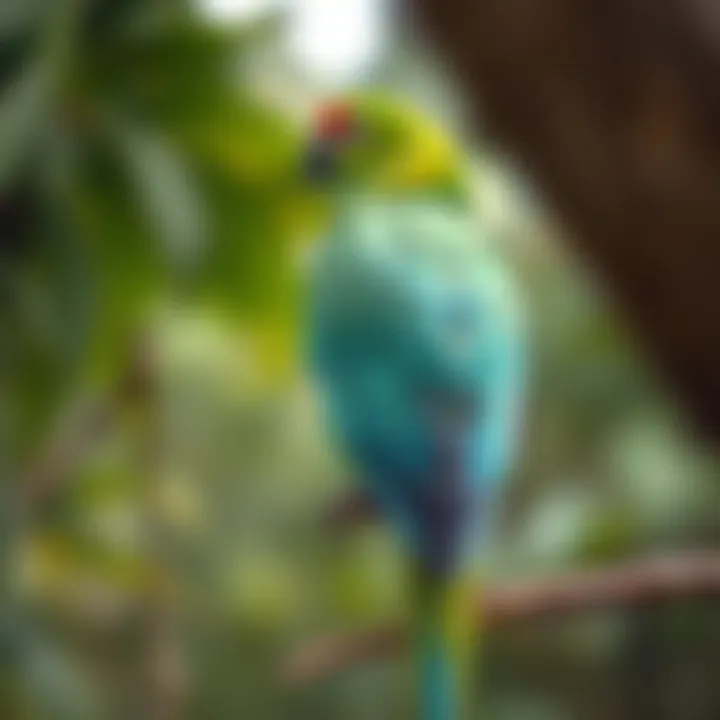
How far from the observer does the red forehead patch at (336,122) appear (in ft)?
1.79

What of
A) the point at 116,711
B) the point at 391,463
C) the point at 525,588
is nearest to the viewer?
the point at 391,463

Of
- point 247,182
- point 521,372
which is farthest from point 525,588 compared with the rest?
point 247,182

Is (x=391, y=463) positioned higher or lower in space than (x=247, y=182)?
lower

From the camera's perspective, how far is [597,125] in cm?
66

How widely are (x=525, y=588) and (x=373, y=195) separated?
0.17m

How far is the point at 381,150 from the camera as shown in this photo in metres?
0.55

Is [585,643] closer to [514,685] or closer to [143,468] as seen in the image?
[514,685]

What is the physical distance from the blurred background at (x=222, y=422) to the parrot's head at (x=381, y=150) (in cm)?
5

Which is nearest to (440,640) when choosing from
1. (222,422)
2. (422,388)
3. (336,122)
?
(422,388)

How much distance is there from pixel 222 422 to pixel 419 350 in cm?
38

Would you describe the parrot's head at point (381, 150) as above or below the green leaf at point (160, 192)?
below

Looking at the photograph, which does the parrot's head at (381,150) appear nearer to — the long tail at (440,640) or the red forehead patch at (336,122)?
the red forehead patch at (336,122)

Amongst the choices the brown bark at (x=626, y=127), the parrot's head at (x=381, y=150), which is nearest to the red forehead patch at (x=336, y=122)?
the parrot's head at (x=381, y=150)

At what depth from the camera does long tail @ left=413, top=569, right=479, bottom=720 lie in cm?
48
